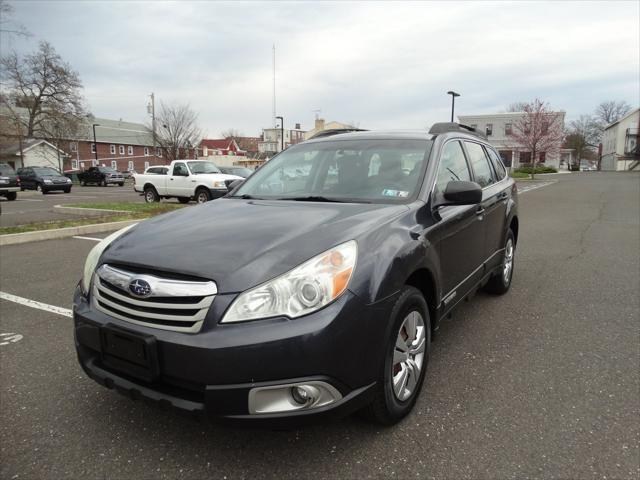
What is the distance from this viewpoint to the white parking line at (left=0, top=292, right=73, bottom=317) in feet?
14.4

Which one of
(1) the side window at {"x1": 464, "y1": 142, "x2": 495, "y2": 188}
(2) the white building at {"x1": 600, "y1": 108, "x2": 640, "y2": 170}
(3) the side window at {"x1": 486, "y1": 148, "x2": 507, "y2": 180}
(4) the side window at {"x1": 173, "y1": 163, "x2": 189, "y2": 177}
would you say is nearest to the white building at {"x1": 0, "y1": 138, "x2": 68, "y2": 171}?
(4) the side window at {"x1": 173, "y1": 163, "x2": 189, "y2": 177}

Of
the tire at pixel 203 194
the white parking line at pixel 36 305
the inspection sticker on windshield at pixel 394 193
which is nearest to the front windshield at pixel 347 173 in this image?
the inspection sticker on windshield at pixel 394 193

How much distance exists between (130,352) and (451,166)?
2.62 metres

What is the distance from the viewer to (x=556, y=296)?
4.93m

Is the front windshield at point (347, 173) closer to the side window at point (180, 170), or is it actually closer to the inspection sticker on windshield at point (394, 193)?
the inspection sticker on windshield at point (394, 193)

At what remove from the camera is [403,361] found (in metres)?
2.46

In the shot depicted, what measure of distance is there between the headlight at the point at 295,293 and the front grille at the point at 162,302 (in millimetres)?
149

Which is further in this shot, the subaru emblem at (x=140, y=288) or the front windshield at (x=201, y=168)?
the front windshield at (x=201, y=168)

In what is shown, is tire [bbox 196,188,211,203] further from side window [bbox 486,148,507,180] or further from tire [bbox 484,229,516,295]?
tire [bbox 484,229,516,295]

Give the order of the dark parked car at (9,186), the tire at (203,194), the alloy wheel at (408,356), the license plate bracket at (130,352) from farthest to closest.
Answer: the dark parked car at (9,186), the tire at (203,194), the alloy wheel at (408,356), the license plate bracket at (130,352)

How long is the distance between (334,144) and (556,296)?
314 cm

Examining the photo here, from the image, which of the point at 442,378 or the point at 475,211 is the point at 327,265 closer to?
the point at 442,378

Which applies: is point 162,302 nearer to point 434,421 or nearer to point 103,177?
point 434,421

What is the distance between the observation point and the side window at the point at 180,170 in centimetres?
1656
